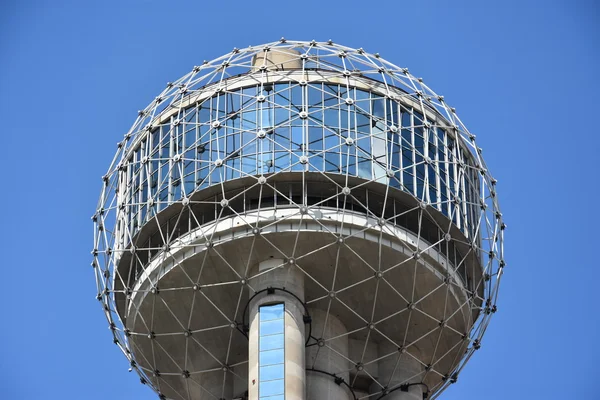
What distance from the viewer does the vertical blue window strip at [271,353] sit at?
2008 inches

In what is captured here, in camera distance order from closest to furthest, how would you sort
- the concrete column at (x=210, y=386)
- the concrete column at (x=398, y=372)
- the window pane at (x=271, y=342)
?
the window pane at (x=271, y=342)
the concrete column at (x=210, y=386)
the concrete column at (x=398, y=372)

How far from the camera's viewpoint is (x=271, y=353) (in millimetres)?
52000

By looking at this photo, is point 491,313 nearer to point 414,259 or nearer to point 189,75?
point 414,259

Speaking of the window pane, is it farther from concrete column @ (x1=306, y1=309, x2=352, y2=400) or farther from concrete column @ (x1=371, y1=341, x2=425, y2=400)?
concrete column @ (x1=371, y1=341, x2=425, y2=400)

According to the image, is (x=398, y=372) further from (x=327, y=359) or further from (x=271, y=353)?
(x=271, y=353)

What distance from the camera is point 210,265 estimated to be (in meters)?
53.0

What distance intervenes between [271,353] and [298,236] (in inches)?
157

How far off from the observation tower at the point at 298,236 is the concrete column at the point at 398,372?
6 centimetres

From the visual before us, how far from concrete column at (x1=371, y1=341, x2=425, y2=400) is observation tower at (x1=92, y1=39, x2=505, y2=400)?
2.2 inches

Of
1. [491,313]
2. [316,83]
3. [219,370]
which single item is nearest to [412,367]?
[491,313]

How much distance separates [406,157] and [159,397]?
12479 millimetres

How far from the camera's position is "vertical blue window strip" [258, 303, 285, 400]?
167 ft

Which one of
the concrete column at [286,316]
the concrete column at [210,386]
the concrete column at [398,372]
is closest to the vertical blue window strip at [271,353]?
the concrete column at [286,316]

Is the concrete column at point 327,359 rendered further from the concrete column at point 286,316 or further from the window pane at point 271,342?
the window pane at point 271,342
